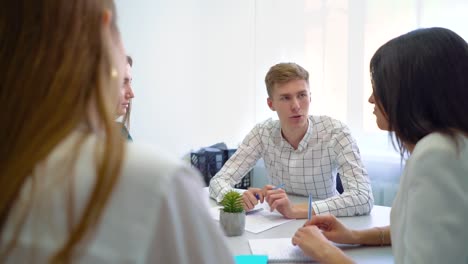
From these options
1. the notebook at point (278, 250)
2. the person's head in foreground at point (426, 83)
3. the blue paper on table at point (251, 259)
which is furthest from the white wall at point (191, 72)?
the person's head in foreground at point (426, 83)

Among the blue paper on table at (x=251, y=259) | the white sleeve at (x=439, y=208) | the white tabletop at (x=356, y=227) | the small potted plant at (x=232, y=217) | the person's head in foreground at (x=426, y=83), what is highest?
the person's head in foreground at (x=426, y=83)

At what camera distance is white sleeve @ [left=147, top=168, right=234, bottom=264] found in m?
0.49

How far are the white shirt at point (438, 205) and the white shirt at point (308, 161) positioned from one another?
91 cm

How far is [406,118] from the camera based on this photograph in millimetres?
1109

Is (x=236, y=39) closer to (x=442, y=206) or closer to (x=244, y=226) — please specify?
(x=244, y=226)

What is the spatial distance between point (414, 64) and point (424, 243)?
1.43 feet

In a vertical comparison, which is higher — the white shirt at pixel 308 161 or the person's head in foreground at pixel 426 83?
the person's head in foreground at pixel 426 83

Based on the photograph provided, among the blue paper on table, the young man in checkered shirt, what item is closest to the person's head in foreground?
the blue paper on table

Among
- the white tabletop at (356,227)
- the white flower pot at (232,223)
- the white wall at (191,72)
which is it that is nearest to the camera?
the white tabletop at (356,227)

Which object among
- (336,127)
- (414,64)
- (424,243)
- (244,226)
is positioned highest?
(414,64)

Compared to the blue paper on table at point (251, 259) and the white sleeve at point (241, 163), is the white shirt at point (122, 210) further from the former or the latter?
the white sleeve at point (241, 163)

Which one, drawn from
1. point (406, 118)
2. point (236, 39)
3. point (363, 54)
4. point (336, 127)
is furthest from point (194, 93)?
point (406, 118)

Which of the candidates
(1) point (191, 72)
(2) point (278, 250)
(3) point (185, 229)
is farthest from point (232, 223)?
(1) point (191, 72)

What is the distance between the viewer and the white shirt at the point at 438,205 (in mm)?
947
